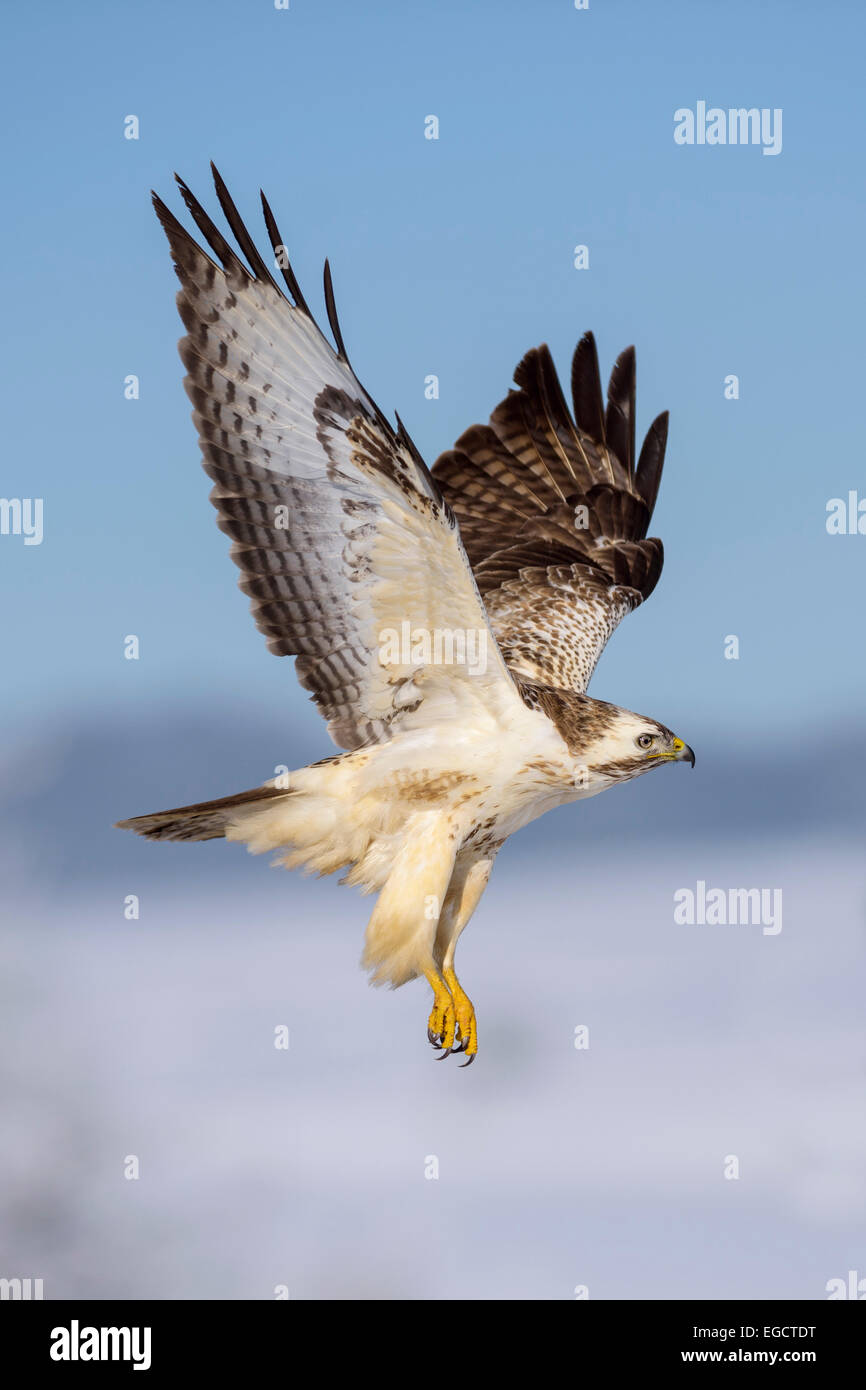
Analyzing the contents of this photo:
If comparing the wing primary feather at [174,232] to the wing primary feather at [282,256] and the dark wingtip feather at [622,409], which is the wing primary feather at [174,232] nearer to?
the wing primary feather at [282,256]

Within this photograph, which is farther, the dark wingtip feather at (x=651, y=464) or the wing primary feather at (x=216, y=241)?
the dark wingtip feather at (x=651, y=464)

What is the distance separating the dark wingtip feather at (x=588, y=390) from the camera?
39.8 ft

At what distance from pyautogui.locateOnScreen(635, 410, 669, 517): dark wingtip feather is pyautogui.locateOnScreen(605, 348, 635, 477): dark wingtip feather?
8cm

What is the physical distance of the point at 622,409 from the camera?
1248 cm

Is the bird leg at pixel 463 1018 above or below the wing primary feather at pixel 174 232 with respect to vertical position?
below

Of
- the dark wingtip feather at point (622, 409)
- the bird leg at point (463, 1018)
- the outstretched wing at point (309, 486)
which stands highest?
the dark wingtip feather at point (622, 409)

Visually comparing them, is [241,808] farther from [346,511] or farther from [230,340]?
[230,340]

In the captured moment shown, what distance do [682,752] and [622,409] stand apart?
4177 millimetres

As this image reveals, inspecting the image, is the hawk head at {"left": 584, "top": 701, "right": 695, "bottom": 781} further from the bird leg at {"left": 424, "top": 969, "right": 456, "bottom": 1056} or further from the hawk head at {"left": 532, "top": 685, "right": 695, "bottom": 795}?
the bird leg at {"left": 424, "top": 969, "right": 456, "bottom": 1056}

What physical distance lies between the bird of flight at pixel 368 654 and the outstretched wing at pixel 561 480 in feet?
6.55

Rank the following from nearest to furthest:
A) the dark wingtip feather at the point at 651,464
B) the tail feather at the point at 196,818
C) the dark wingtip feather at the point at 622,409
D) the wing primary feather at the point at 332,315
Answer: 1. the wing primary feather at the point at 332,315
2. the tail feather at the point at 196,818
3. the dark wingtip feather at the point at 622,409
4. the dark wingtip feather at the point at 651,464

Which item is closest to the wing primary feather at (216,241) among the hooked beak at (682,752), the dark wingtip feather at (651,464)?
the hooked beak at (682,752)

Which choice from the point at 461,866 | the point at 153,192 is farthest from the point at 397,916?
the point at 153,192

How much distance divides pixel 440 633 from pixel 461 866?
1.37 metres
